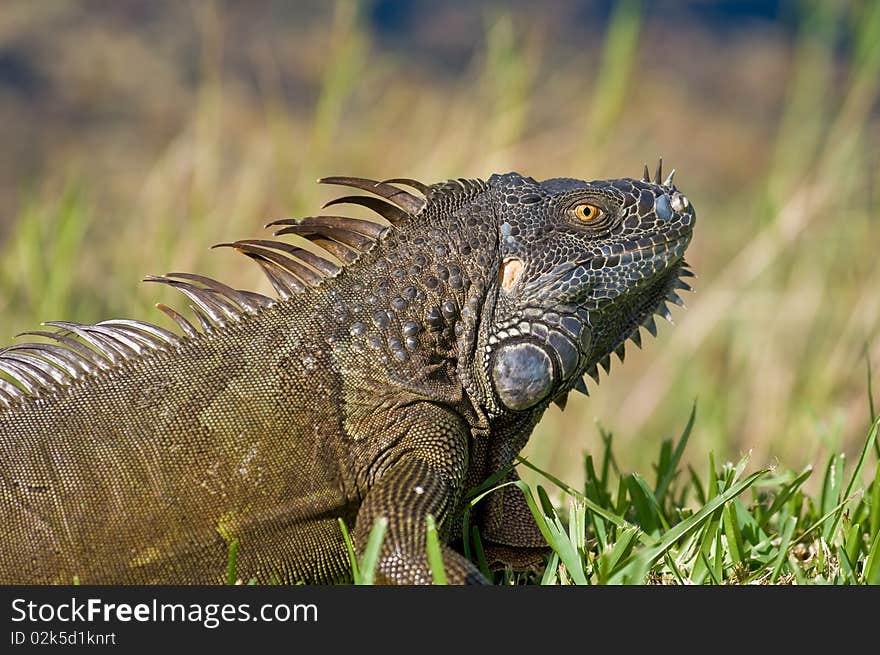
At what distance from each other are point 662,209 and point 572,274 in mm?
506

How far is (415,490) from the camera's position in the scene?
3418mm

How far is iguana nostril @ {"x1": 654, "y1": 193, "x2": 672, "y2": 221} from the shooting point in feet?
13.6

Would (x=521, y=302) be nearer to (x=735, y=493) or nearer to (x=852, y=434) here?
(x=735, y=493)

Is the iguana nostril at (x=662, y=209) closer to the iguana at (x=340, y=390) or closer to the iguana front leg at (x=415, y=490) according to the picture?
the iguana at (x=340, y=390)

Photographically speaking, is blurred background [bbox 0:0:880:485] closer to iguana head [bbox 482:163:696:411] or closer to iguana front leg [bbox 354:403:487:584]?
iguana head [bbox 482:163:696:411]

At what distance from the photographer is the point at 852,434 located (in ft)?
26.8

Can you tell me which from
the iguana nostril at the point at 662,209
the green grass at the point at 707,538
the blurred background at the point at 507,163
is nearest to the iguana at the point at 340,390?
the iguana nostril at the point at 662,209

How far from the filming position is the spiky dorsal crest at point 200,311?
3756 millimetres

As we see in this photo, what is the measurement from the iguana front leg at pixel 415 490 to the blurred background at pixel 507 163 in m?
2.46

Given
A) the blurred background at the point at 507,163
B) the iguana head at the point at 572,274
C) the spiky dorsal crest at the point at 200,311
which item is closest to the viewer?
the spiky dorsal crest at the point at 200,311

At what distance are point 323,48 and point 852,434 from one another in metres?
14.1

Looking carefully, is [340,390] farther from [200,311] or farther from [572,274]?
[572,274]

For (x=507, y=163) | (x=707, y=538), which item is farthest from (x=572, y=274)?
(x=507, y=163)

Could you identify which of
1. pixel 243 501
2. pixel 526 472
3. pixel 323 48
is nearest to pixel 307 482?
pixel 243 501
